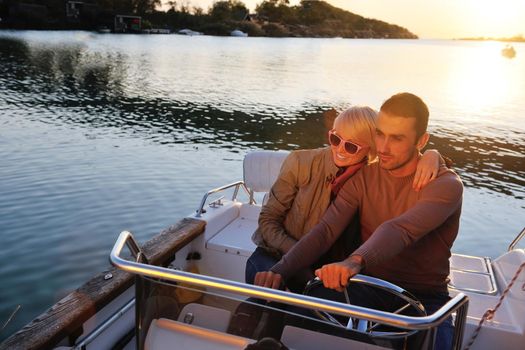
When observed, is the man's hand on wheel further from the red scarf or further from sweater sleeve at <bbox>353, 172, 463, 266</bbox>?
the red scarf

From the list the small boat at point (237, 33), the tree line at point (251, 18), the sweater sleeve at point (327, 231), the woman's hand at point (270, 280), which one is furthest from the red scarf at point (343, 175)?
the small boat at point (237, 33)

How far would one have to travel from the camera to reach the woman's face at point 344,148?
2650 mm

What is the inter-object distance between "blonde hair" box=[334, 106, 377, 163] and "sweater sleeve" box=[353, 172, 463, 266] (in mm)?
476

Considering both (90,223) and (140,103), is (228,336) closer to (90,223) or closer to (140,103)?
(90,223)

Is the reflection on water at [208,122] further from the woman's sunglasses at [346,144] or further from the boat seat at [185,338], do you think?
the boat seat at [185,338]

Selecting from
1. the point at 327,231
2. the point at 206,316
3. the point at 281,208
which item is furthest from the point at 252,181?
the point at 206,316

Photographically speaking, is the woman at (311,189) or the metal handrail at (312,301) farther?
the woman at (311,189)

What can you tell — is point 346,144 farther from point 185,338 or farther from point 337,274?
point 185,338

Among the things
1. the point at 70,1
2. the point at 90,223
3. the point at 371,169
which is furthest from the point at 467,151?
the point at 70,1

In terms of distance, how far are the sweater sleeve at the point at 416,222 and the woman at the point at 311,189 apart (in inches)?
9.1

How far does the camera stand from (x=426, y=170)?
91.6 inches

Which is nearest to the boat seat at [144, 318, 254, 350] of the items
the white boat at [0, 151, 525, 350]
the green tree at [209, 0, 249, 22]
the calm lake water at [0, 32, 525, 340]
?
the white boat at [0, 151, 525, 350]

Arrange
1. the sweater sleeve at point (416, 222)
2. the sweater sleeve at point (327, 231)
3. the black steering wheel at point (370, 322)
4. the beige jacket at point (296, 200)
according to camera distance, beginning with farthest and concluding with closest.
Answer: the beige jacket at point (296, 200) < the sweater sleeve at point (327, 231) < the sweater sleeve at point (416, 222) < the black steering wheel at point (370, 322)

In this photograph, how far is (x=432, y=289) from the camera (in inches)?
94.3
